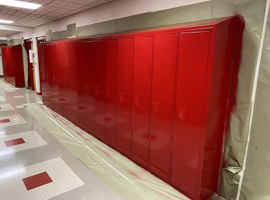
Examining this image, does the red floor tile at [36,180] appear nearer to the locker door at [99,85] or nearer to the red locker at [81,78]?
the locker door at [99,85]

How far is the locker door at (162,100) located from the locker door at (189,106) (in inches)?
4.4

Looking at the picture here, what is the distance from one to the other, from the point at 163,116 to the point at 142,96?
46 centimetres

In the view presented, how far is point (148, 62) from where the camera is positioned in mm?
2506

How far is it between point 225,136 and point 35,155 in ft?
9.79

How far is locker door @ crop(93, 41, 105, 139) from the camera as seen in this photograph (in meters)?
3.36

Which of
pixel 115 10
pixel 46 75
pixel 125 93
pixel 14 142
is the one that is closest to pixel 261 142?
pixel 125 93

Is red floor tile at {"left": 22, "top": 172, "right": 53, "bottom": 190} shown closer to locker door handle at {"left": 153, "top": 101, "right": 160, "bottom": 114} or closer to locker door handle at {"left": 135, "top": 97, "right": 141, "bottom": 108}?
locker door handle at {"left": 135, "top": 97, "right": 141, "bottom": 108}

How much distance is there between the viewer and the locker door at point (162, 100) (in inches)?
87.7

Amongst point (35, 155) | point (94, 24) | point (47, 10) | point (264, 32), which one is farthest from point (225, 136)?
point (47, 10)

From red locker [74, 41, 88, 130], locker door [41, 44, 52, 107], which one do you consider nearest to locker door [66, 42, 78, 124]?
red locker [74, 41, 88, 130]

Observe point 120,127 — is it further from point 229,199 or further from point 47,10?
point 47,10

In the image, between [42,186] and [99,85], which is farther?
[99,85]

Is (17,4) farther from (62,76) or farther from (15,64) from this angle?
(15,64)

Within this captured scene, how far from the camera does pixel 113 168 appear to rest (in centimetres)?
281
